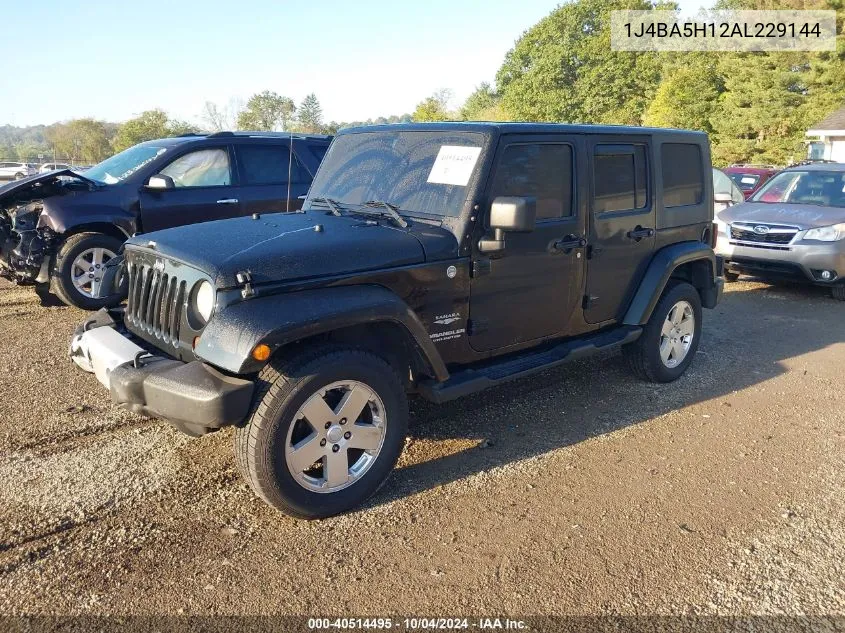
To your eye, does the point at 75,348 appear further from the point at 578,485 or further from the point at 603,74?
the point at 603,74

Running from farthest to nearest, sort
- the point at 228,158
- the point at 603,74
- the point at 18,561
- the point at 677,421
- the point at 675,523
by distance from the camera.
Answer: the point at 603,74
the point at 228,158
the point at 677,421
the point at 675,523
the point at 18,561

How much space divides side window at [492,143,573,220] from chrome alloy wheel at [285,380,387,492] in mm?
1467

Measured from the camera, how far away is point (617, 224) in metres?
4.68

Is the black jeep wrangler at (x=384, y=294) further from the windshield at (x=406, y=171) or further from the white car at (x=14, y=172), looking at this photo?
the white car at (x=14, y=172)

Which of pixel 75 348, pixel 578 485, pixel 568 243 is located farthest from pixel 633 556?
pixel 75 348

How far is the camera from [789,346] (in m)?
6.55

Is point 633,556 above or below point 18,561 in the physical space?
below

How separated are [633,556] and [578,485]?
2.18 feet

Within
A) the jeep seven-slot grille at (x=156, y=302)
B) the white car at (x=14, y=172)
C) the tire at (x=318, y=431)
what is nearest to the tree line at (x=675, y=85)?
the white car at (x=14, y=172)

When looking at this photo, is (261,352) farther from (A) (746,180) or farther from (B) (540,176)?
(A) (746,180)

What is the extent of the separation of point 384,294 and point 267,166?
5.04 meters

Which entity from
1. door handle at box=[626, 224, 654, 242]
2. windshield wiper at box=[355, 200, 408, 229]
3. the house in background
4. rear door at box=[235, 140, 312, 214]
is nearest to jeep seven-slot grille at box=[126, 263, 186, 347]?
windshield wiper at box=[355, 200, 408, 229]

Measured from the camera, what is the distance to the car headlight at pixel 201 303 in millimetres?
3155

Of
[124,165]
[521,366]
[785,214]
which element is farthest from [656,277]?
[124,165]
